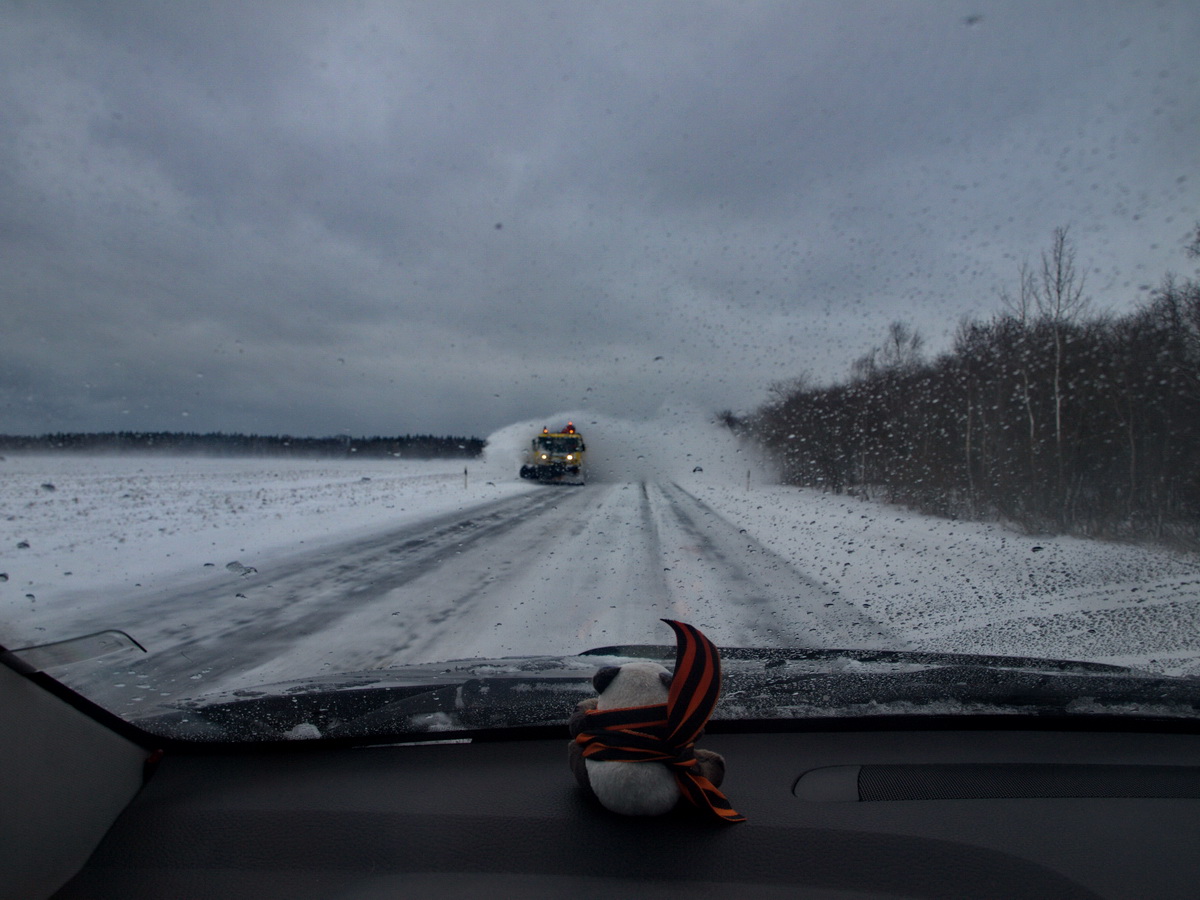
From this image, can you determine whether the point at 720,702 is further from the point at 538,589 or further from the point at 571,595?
the point at 538,589

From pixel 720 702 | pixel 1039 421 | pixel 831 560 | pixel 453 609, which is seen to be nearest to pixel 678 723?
pixel 720 702

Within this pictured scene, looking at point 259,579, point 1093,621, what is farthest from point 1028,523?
point 259,579

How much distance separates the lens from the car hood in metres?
2.90

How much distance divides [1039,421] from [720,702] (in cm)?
1280

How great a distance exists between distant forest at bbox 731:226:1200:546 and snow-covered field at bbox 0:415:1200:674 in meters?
0.65

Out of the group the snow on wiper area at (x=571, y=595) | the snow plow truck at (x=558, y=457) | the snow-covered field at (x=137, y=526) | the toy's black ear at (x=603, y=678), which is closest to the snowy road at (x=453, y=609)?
the snow on wiper area at (x=571, y=595)

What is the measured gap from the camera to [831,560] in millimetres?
11094

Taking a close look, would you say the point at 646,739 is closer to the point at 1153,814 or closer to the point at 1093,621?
the point at 1153,814

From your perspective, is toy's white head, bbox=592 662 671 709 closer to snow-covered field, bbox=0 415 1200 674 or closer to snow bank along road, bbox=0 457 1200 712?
snow bank along road, bbox=0 457 1200 712

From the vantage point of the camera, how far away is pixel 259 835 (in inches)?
92.8

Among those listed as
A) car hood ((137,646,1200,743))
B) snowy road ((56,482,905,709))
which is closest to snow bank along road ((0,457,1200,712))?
snowy road ((56,482,905,709))

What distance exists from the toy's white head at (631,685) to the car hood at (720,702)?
735 mm

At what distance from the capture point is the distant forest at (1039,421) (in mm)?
10109

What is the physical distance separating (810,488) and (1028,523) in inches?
346
